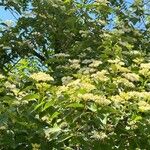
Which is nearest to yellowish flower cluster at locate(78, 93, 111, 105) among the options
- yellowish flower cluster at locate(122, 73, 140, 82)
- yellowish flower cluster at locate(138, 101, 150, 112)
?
yellowish flower cluster at locate(138, 101, 150, 112)

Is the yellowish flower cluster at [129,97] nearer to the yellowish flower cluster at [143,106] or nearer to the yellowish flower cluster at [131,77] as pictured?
the yellowish flower cluster at [143,106]

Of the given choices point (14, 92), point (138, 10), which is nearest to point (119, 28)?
point (138, 10)

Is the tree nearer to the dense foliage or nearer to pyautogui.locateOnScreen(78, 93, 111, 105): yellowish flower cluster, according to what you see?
the dense foliage

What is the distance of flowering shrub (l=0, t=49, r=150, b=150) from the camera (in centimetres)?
425

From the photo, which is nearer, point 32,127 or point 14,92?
point 32,127

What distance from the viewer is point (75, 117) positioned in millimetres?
4312

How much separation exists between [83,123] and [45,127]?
0.37 metres

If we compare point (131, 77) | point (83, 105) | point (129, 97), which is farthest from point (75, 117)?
point (131, 77)

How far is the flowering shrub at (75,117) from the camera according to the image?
425 cm

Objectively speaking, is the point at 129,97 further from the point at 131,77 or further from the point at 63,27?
the point at 63,27

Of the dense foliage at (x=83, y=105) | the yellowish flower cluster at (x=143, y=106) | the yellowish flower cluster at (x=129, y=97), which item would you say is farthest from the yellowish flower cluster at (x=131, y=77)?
the yellowish flower cluster at (x=143, y=106)

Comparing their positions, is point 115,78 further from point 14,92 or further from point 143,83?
point 14,92

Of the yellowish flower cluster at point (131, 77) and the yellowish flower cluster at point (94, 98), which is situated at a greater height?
the yellowish flower cluster at point (131, 77)

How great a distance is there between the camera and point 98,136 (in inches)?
175
